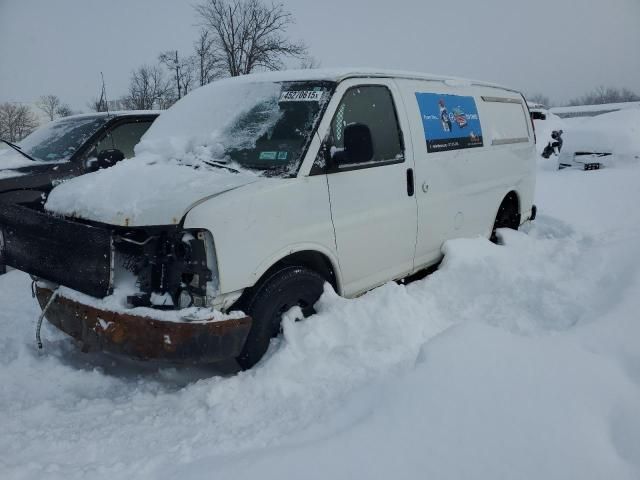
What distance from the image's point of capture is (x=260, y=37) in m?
33.3

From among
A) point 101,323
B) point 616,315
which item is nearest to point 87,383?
point 101,323

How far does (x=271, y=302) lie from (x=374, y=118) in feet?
5.61

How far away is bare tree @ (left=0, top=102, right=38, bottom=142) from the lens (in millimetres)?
56787

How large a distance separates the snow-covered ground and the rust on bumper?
0.30 metres

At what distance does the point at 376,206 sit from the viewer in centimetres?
382

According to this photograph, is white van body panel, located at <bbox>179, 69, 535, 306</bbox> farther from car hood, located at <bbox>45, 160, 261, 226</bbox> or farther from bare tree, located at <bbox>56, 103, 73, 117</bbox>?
bare tree, located at <bbox>56, 103, 73, 117</bbox>

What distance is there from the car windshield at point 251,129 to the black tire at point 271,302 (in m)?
0.69

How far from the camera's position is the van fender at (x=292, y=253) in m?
3.02

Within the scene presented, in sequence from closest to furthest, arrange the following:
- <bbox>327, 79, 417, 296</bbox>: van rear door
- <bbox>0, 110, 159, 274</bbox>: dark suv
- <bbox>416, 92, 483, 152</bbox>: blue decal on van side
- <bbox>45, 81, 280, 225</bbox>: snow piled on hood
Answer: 1. <bbox>45, 81, 280, 225</bbox>: snow piled on hood
2. <bbox>327, 79, 417, 296</bbox>: van rear door
3. <bbox>416, 92, 483, 152</bbox>: blue decal on van side
4. <bbox>0, 110, 159, 274</bbox>: dark suv

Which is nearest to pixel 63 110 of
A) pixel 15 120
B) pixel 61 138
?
pixel 15 120

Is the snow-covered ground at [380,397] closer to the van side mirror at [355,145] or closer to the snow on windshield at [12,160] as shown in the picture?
the van side mirror at [355,145]

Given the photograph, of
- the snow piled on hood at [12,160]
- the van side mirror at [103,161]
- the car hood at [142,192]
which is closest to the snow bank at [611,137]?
the van side mirror at [103,161]

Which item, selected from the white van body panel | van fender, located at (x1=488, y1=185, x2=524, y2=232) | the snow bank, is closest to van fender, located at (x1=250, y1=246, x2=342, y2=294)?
the white van body panel

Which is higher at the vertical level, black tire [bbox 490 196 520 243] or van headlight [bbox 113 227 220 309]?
van headlight [bbox 113 227 220 309]
